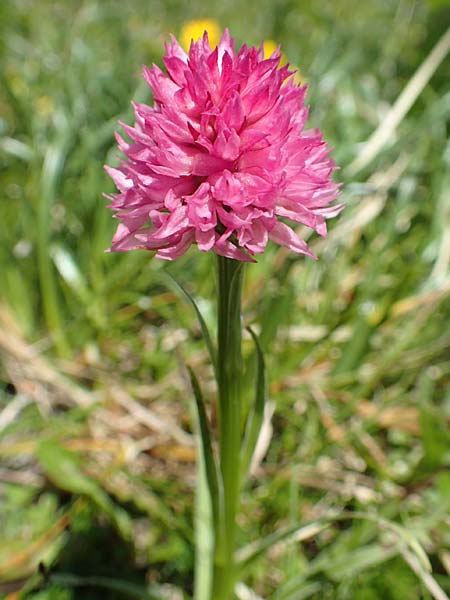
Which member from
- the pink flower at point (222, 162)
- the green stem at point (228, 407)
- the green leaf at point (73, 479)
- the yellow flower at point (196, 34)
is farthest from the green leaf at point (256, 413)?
the yellow flower at point (196, 34)

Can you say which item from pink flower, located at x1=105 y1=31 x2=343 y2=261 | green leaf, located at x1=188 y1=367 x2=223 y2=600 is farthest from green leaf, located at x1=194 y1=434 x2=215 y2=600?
pink flower, located at x1=105 y1=31 x2=343 y2=261

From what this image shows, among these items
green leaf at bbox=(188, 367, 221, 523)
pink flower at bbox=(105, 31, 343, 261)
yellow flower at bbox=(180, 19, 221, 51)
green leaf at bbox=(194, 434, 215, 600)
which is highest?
yellow flower at bbox=(180, 19, 221, 51)

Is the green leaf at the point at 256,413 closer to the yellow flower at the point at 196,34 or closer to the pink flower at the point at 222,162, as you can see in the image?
the pink flower at the point at 222,162

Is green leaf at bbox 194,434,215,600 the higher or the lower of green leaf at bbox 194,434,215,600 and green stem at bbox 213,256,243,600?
the lower

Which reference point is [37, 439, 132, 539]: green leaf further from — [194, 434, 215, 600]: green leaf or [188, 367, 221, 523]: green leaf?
[188, 367, 221, 523]: green leaf

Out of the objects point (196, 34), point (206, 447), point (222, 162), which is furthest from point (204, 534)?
point (196, 34)

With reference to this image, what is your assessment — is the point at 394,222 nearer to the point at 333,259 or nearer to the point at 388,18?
the point at 333,259

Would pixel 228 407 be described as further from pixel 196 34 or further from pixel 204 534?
pixel 196 34
